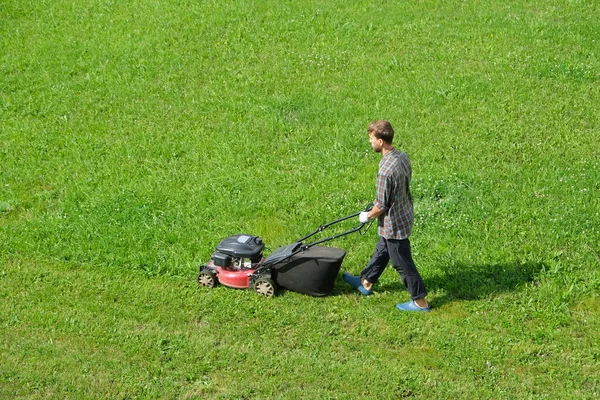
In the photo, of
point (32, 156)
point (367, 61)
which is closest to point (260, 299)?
point (32, 156)

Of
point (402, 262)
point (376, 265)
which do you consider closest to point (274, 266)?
point (376, 265)

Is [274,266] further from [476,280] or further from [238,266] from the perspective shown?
[476,280]

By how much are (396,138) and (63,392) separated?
590 cm

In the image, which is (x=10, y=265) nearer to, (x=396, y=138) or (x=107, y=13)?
(x=396, y=138)

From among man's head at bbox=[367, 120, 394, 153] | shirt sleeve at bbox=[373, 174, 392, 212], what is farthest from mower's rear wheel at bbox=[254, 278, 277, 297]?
man's head at bbox=[367, 120, 394, 153]

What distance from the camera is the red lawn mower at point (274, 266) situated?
788 cm

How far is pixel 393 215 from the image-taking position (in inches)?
290

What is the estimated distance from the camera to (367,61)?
12.9 meters

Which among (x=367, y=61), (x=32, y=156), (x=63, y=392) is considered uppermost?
(x=367, y=61)

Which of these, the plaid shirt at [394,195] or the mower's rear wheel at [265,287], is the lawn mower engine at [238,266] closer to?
the mower's rear wheel at [265,287]

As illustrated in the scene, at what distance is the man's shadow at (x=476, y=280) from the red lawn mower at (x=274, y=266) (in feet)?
2.32

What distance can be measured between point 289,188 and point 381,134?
2.88 m

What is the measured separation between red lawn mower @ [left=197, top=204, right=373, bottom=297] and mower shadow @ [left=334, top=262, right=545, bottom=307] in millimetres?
400

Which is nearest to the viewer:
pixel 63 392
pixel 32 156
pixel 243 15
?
pixel 63 392
